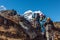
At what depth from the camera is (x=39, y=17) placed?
32.2 metres

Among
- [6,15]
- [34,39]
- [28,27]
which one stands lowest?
[34,39]

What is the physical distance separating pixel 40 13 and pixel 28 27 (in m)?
4.94

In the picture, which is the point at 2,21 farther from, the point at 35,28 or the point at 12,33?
the point at 35,28

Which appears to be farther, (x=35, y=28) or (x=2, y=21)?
(x=35, y=28)

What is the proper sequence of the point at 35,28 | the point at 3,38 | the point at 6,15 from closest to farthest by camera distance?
the point at 3,38 < the point at 6,15 < the point at 35,28

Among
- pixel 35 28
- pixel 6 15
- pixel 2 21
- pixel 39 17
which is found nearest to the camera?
pixel 2 21

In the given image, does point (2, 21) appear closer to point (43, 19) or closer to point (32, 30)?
point (32, 30)

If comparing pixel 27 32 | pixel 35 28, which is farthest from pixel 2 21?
pixel 35 28

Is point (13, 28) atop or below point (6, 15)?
below

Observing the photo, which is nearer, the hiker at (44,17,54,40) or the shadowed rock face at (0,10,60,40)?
the shadowed rock face at (0,10,60,40)

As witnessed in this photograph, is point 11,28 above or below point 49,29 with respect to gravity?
above

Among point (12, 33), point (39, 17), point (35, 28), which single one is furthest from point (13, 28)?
point (39, 17)

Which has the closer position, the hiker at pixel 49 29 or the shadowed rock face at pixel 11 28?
the shadowed rock face at pixel 11 28

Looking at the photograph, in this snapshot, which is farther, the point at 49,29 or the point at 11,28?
the point at 49,29
